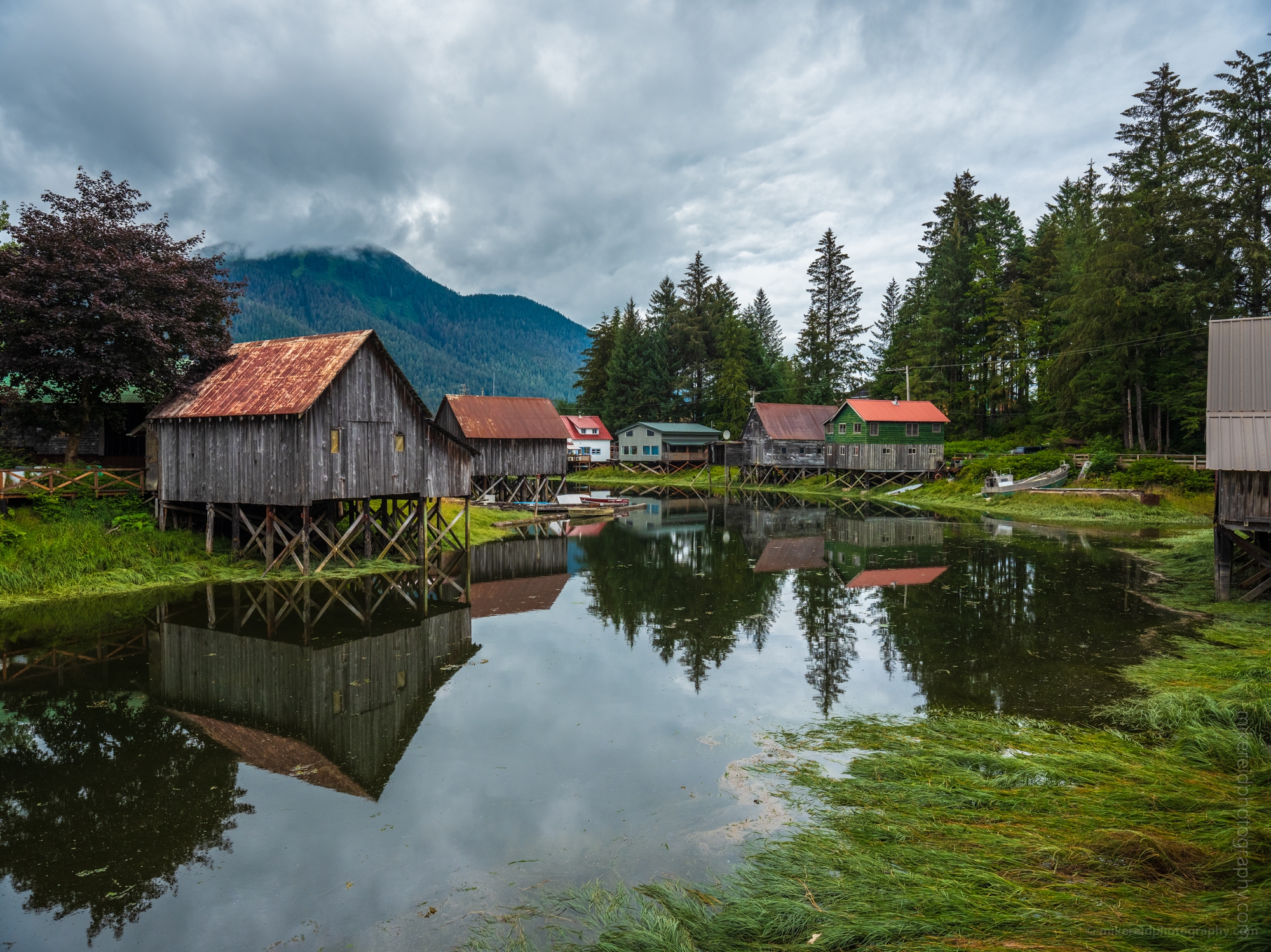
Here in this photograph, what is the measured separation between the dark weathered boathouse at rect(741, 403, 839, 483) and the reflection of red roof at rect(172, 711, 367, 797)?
55.7m

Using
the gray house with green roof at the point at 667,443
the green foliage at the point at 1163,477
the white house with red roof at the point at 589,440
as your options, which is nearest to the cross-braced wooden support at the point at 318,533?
the green foliage at the point at 1163,477

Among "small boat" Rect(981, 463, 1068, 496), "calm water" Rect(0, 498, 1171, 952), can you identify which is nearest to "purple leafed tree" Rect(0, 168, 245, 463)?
"calm water" Rect(0, 498, 1171, 952)

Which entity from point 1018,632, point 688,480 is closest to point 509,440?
point 688,480

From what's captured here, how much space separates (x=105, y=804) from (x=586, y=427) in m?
69.6

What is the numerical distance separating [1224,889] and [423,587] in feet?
58.8

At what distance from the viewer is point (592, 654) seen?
48.3ft

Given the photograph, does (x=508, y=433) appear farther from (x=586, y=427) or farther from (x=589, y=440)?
(x=586, y=427)

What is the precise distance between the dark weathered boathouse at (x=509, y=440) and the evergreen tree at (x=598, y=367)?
1617 inches

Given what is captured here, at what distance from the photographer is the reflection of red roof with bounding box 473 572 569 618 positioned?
18719 mm

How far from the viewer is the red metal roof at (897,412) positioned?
53906 millimetres

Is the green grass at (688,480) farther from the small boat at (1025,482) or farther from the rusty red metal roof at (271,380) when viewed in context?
the rusty red metal roof at (271,380)

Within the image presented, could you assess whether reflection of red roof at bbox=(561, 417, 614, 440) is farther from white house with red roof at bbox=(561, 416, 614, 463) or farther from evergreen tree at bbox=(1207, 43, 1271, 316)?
evergreen tree at bbox=(1207, 43, 1271, 316)

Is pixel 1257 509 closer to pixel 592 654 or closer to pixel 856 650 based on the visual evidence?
pixel 856 650

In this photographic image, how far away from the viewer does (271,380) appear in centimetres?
2173
